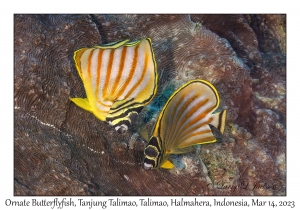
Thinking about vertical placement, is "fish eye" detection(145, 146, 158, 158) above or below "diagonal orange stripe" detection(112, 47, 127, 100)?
below

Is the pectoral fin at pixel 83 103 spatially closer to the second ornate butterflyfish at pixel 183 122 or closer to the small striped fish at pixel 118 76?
the small striped fish at pixel 118 76

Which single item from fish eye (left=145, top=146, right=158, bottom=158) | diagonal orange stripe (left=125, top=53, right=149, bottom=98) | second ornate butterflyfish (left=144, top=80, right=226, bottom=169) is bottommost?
fish eye (left=145, top=146, right=158, bottom=158)

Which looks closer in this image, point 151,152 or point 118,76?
point 151,152

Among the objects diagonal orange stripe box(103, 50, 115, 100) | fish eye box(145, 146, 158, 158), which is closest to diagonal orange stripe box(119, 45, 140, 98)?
diagonal orange stripe box(103, 50, 115, 100)

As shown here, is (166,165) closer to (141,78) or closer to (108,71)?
(141,78)

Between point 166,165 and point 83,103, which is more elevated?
point 83,103

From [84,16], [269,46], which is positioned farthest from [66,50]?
[269,46]

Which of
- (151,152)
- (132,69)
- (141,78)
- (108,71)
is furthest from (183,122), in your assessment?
(108,71)

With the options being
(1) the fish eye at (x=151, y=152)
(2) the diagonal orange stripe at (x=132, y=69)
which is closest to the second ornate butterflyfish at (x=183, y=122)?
(1) the fish eye at (x=151, y=152)

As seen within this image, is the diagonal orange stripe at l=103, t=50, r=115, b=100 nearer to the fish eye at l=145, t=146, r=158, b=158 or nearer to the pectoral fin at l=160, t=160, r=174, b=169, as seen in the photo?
the fish eye at l=145, t=146, r=158, b=158
